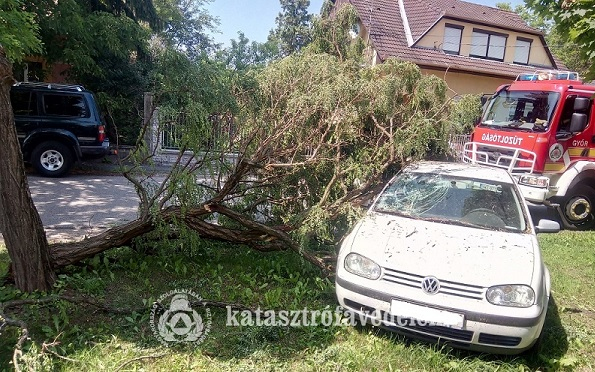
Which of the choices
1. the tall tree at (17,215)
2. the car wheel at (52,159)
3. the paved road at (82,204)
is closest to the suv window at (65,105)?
the car wheel at (52,159)

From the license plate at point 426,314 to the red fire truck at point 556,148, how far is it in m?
5.32

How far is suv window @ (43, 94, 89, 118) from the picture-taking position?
9.33 m

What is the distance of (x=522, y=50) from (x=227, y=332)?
21065 millimetres

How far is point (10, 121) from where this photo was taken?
3.12 metres

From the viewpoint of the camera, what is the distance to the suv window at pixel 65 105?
9.33m

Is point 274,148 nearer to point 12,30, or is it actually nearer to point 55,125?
point 12,30

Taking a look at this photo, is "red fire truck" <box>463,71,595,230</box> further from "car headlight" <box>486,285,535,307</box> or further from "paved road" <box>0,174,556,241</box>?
"car headlight" <box>486,285,535,307</box>

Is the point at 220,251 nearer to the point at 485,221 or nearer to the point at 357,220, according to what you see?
the point at 357,220

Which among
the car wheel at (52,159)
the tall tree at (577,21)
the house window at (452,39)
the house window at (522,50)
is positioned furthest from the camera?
the house window at (522,50)

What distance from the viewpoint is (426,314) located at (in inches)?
117

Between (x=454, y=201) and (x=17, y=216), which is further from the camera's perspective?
(x=454, y=201)

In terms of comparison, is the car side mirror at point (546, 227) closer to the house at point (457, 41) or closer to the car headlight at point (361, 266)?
the car headlight at point (361, 266)

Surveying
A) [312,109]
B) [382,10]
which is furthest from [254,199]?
[382,10]

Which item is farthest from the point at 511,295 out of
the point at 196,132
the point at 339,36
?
the point at 339,36
